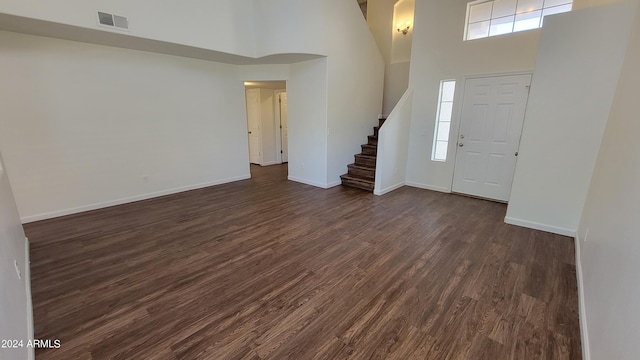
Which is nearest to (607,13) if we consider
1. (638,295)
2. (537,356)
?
(638,295)

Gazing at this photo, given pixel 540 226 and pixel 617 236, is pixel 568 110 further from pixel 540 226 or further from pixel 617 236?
pixel 617 236

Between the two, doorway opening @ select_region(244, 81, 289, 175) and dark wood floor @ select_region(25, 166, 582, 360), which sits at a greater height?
doorway opening @ select_region(244, 81, 289, 175)

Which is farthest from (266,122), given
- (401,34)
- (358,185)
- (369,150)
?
(401,34)

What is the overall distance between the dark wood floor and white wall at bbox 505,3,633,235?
0.45 meters

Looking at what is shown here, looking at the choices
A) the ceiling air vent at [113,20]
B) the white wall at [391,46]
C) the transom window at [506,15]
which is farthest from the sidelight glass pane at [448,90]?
the ceiling air vent at [113,20]

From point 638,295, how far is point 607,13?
3.24 meters

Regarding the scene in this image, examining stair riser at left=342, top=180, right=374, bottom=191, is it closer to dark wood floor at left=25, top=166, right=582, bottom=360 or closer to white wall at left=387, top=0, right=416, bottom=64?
dark wood floor at left=25, top=166, right=582, bottom=360

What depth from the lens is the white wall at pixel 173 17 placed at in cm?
296

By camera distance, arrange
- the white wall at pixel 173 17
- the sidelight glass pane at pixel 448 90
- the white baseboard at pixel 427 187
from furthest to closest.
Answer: the white baseboard at pixel 427 187 → the sidelight glass pane at pixel 448 90 → the white wall at pixel 173 17

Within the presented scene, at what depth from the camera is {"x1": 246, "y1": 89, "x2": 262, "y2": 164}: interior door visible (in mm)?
7395

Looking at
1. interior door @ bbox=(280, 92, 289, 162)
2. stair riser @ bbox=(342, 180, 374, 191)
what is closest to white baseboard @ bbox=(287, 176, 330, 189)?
stair riser @ bbox=(342, 180, 374, 191)

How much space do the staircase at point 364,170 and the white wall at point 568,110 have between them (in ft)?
7.86

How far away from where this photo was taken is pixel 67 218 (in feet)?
12.4

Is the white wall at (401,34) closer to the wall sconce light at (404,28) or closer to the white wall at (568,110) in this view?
the wall sconce light at (404,28)
